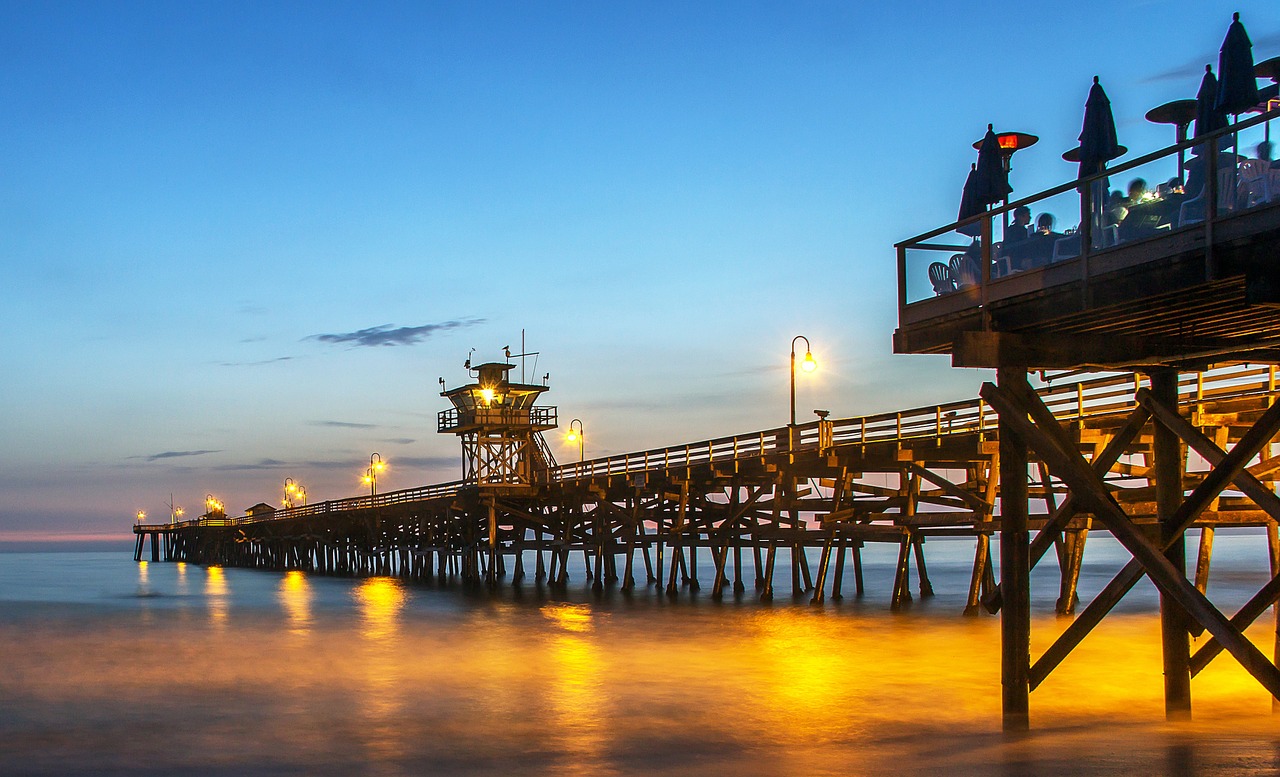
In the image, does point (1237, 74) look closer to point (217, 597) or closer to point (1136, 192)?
point (1136, 192)

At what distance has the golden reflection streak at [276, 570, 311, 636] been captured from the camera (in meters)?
28.9

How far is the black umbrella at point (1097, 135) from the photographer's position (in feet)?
32.2

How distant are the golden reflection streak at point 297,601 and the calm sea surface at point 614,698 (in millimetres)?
413

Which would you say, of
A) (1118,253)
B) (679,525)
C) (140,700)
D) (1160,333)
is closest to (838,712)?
(1160,333)

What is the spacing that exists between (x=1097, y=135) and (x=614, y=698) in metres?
9.33

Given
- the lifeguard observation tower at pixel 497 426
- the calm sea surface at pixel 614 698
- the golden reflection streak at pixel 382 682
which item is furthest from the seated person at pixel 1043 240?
the lifeguard observation tower at pixel 497 426

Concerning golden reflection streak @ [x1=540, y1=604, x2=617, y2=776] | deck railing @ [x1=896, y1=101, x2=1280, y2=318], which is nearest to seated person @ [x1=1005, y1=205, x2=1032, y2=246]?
deck railing @ [x1=896, y1=101, x2=1280, y2=318]

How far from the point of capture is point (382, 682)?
18.0 m

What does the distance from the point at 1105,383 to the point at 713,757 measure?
32.3 ft

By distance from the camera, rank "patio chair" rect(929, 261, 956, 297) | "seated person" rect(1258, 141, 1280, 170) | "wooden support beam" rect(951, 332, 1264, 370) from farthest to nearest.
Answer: "patio chair" rect(929, 261, 956, 297) → "wooden support beam" rect(951, 332, 1264, 370) → "seated person" rect(1258, 141, 1280, 170)

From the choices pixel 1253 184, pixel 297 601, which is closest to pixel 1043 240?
pixel 1253 184

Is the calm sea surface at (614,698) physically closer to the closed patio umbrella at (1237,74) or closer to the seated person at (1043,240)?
the seated person at (1043,240)

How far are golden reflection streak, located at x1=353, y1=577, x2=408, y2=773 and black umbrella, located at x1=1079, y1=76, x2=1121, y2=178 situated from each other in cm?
801

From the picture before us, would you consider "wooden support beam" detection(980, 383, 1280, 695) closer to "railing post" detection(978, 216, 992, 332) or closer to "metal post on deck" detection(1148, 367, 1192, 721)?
"metal post on deck" detection(1148, 367, 1192, 721)
